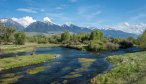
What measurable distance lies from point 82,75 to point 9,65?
95.8 feet

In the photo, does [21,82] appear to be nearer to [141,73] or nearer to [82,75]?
[82,75]

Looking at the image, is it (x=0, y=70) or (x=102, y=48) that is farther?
(x=102, y=48)

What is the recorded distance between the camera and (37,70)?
259 ft

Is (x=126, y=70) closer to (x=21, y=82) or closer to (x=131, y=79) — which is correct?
(x=131, y=79)

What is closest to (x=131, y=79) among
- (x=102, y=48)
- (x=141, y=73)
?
(x=141, y=73)

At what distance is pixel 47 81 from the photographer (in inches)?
2431

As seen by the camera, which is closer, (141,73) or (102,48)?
(141,73)

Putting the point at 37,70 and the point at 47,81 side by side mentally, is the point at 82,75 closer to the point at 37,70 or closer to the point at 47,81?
the point at 47,81

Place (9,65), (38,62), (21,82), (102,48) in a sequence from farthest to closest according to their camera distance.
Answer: (102,48), (38,62), (9,65), (21,82)

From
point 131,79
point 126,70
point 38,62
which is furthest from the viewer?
point 38,62

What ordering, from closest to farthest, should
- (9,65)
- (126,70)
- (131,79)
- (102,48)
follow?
1. (131,79)
2. (126,70)
3. (9,65)
4. (102,48)

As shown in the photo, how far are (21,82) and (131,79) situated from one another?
2541 cm

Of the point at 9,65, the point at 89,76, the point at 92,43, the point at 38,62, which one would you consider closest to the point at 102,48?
the point at 92,43

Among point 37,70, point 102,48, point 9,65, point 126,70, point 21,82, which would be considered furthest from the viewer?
point 102,48
